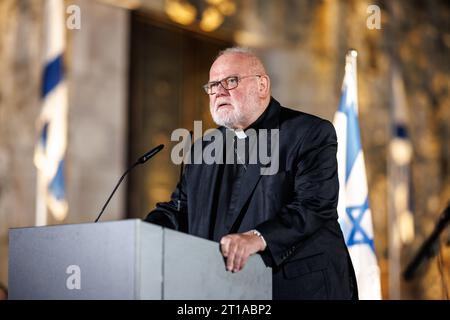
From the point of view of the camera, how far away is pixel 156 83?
25.4 ft

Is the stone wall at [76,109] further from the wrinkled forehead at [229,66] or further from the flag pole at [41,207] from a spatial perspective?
the wrinkled forehead at [229,66]

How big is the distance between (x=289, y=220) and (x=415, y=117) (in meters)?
7.32

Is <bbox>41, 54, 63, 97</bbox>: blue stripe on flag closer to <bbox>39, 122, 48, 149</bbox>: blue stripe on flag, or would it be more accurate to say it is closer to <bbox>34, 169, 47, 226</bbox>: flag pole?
<bbox>39, 122, 48, 149</bbox>: blue stripe on flag

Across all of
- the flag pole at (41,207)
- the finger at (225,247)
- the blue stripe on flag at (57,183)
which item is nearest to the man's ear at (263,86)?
the finger at (225,247)

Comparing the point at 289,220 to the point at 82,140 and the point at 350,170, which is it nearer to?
the point at 350,170

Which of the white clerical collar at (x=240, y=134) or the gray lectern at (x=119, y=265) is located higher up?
the white clerical collar at (x=240, y=134)

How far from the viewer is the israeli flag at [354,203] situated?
5.81m

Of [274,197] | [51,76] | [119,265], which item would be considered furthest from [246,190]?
[51,76]

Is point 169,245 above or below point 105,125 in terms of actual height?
below

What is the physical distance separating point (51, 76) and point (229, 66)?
3039 mm

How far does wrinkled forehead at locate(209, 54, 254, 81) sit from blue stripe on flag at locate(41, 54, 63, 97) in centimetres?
297

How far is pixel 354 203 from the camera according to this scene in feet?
19.3

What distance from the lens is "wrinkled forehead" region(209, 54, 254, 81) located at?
12.3 ft
